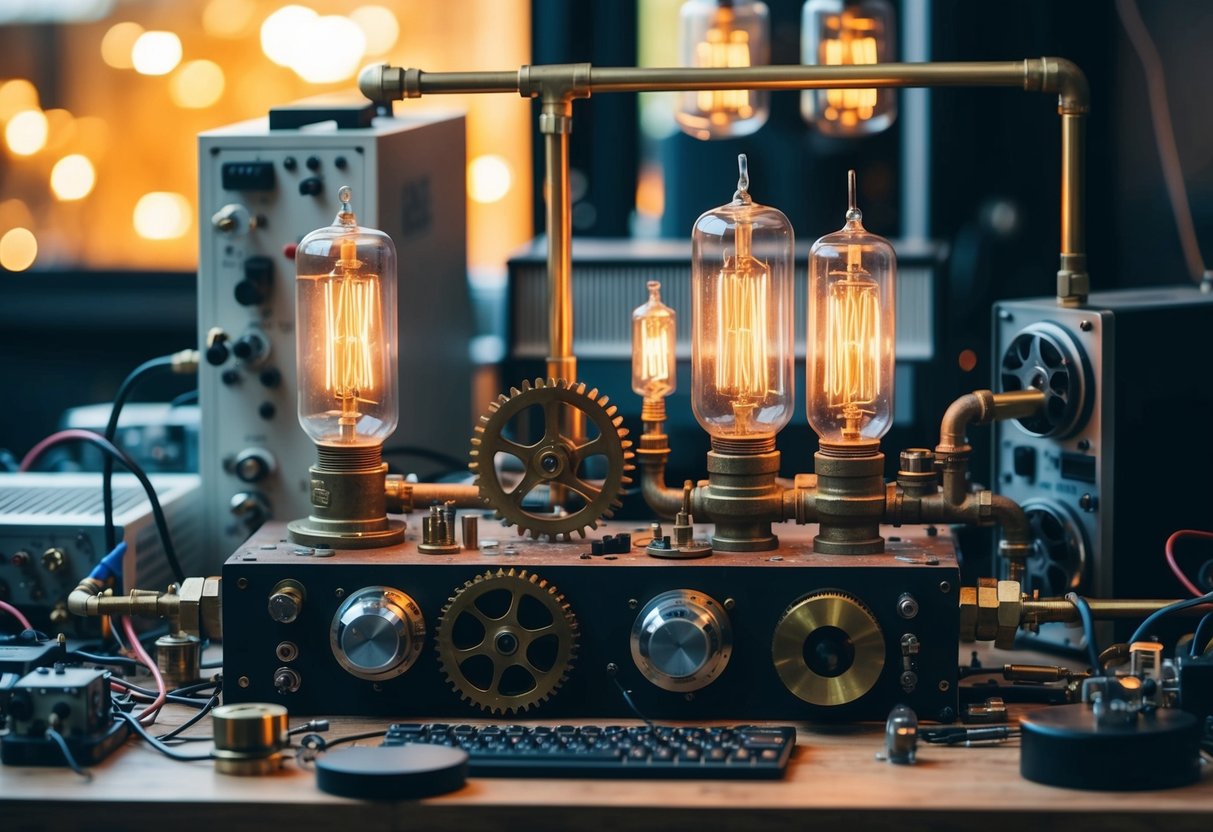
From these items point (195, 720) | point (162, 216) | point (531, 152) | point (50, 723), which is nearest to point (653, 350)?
point (195, 720)

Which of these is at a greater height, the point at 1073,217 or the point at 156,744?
the point at 1073,217

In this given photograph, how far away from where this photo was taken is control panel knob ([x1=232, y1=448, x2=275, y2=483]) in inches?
83.2

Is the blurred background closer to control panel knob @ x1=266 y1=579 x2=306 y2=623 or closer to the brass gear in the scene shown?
the brass gear

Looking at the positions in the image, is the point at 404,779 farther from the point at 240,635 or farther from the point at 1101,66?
the point at 1101,66

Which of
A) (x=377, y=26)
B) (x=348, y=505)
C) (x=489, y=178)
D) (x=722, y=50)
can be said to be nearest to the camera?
(x=348, y=505)

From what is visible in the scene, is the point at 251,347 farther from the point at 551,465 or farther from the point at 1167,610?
the point at 1167,610

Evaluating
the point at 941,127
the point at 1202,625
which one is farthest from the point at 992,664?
the point at 941,127

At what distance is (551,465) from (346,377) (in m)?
0.23

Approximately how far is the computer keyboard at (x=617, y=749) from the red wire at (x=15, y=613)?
53cm

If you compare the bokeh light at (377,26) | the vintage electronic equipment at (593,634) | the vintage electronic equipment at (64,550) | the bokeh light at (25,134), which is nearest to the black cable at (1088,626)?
the vintage electronic equipment at (593,634)

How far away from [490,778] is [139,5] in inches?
131

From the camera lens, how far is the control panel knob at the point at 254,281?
81.9 inches

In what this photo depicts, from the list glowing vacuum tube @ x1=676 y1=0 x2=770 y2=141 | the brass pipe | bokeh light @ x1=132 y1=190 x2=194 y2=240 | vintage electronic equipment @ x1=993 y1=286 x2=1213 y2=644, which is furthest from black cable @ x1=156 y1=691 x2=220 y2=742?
bokeh light @ x1=132 y1=190 x2=194 y2=240

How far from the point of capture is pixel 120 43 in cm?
442
